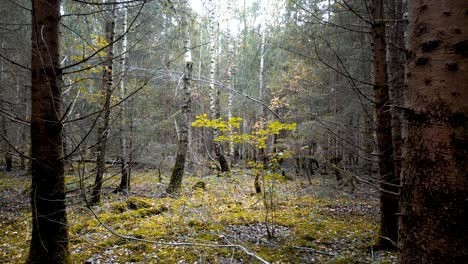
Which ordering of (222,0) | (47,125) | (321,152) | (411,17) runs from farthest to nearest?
(222,0)
(321,152)
(47,125)
(411,17)

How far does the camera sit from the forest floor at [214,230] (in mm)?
3754

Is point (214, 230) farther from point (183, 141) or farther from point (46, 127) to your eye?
point (183, 141)

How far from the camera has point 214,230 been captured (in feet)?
16.1

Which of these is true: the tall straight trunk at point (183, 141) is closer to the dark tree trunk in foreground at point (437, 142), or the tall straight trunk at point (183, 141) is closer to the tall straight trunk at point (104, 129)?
the tall straight trunk at point (104, 129)

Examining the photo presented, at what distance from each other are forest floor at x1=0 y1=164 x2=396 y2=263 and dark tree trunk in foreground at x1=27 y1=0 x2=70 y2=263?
0.18m

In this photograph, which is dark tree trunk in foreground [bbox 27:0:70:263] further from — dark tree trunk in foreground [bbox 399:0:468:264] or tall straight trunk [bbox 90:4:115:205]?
dark tree trunk in foreground [bbox 399:0:468:264]

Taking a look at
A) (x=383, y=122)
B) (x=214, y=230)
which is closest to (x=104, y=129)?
(x=214, y=230)

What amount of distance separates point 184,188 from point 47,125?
700cm

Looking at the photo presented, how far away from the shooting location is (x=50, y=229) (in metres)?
2.29

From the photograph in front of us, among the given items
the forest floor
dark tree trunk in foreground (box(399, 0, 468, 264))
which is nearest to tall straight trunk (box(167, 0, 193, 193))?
the forest floor

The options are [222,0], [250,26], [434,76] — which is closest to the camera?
[434,76]

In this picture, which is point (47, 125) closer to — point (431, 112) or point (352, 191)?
point (431, 112)

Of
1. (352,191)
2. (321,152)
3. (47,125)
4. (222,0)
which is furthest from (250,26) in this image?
(47,125)

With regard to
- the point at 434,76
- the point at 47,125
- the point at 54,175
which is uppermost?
the point at 434,76
